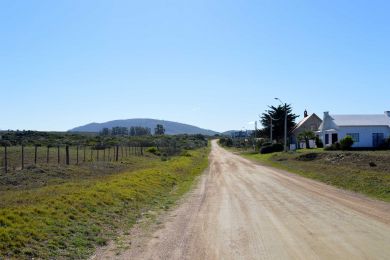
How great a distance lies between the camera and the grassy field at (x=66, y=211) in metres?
9.55

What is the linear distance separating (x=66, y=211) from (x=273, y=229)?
5486mm

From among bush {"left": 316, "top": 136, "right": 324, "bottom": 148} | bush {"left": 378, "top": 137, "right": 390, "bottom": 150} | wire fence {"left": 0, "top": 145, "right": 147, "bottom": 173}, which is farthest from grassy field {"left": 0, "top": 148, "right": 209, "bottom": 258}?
bush {"left": 316, "top": 136, "right": 324, "bottom": 148}

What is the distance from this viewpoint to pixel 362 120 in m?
57.7

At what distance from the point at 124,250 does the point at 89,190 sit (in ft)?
23.1

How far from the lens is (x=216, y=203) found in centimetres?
1777

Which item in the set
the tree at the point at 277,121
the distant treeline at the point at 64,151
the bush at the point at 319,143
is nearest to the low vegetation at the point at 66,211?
the distant treeline at the point at 64,151

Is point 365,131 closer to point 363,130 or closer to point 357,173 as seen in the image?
point 363,130

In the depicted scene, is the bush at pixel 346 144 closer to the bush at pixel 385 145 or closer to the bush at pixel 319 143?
the bush at pixel 385 145

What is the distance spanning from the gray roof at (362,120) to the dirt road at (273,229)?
3853 centimetres

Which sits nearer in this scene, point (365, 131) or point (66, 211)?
point (66, 211)

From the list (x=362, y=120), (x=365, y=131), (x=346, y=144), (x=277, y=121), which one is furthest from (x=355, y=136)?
(x=277, y=121)

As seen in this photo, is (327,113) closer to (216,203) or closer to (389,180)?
(389,180)

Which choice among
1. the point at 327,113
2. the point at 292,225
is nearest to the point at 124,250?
the point at 292,225

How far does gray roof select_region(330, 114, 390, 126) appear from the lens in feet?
184
